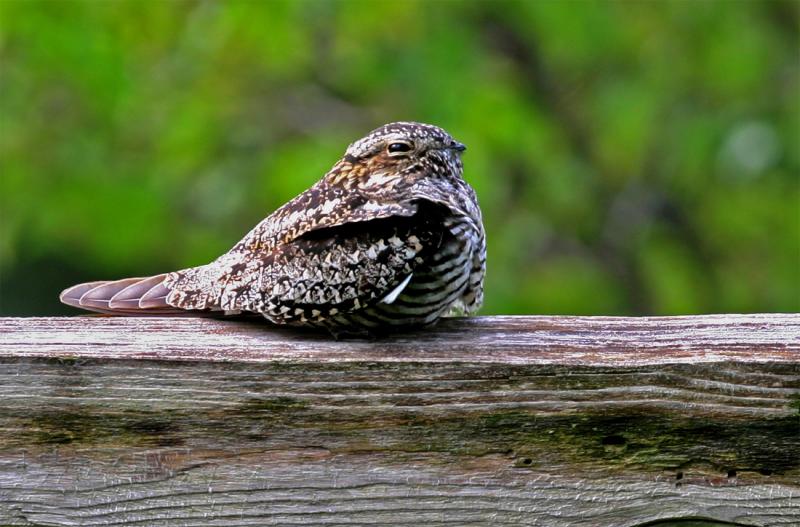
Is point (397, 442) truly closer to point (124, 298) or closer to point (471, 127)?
point (124, 298)

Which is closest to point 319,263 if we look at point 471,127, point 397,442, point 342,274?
point 342,274

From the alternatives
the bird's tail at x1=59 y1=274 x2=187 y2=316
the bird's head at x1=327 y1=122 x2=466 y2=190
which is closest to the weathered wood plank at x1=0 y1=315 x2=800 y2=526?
the bird's tail at x1=59 y1=274 x2=187 y2=316

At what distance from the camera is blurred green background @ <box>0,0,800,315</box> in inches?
236

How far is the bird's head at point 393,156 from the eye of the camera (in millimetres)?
2689

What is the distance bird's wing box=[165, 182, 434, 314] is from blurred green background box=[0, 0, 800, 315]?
3135 millimetres

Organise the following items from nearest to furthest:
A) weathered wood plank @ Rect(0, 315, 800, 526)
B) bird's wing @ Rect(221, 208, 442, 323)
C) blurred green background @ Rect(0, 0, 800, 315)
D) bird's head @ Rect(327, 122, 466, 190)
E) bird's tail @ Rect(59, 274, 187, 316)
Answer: weathered wood plank @ Rect(0, 315, 800, 526) < bird's wing @ Rect(221, 208, 442, 323) < bird's tail @ Rect(59, 274, 187, 316) < bird's head @ Rect(327, 122, 466, 190) < blurred green background @ Rect(0, 0, 800, 315)

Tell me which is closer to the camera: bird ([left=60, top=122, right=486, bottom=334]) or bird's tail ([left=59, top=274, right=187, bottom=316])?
bird ([left=60, top=122, right=486, bottom=334])

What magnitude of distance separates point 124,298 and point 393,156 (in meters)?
0.79

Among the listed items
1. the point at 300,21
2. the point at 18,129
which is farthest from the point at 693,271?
the point at 18,129

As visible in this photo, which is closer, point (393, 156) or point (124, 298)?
point (124, 298)

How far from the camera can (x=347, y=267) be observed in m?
2.26

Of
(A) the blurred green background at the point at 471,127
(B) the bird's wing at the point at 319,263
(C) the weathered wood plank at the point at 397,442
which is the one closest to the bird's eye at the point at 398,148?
(B) the bird's wing at the point at 319,263

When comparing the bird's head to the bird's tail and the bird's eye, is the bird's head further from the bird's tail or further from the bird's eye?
the bird's tail

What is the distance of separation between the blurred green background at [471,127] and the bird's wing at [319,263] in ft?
10.3
